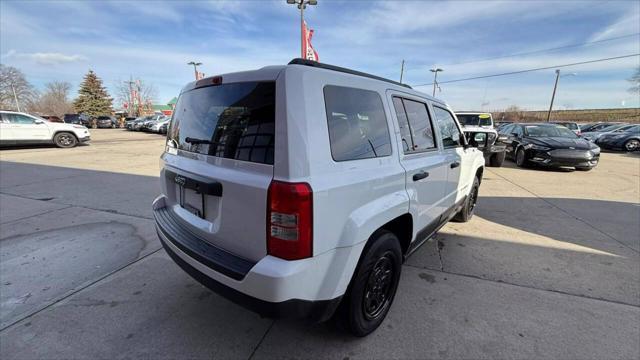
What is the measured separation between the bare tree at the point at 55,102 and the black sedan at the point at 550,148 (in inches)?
3238

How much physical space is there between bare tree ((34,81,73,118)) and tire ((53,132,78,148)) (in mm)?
66978

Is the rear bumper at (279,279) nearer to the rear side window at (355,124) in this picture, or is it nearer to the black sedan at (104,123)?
the rear side window at (355,124)

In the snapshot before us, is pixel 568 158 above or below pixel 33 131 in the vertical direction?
below

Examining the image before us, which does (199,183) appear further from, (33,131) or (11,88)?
(11,88)

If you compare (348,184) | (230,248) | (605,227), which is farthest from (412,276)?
(605,227)

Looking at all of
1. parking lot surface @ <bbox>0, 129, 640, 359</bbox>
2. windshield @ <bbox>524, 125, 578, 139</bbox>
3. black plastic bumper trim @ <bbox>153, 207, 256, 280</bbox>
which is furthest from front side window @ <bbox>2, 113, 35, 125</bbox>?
windshield @ <bbox>524, 125, 578, 139</bbox>

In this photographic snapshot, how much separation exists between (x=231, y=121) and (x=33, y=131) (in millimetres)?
→ 15813

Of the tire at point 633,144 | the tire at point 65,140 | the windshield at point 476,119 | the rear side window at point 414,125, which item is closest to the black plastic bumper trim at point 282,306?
the rear side window at point 414,125

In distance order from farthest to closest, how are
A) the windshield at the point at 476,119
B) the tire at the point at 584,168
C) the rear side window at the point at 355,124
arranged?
the windshield at the point at 476,119, the tire at the point at 584,168, the rear side window at the point at 355,124

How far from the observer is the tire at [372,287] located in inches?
81.1

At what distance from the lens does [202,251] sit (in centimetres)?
201

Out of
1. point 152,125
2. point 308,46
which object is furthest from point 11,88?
point 308,46

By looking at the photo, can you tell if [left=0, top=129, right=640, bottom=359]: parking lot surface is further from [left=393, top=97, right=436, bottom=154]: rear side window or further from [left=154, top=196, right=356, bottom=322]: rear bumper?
[left=393, top=97, right=436, bottom=154]: rear side window

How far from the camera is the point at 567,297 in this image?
9.37 feet
